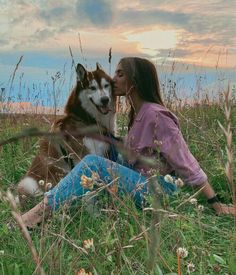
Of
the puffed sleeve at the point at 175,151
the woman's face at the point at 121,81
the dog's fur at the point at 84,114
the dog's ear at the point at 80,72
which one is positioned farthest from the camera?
the dog's ear at the point at 80,72

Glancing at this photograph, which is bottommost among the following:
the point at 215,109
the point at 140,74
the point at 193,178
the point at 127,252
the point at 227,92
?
the point at 215,109

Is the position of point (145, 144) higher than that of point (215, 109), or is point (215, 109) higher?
point (145, 144)

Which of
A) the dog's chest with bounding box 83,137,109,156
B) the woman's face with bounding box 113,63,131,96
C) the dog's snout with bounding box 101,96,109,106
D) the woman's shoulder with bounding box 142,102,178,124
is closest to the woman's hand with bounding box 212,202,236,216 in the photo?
the woman's shoulder with bounding box 142,102,178,124

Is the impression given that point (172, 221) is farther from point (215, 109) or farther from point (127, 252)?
point (215, 109)

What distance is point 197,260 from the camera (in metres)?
2.44

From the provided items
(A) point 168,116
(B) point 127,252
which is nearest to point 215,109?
(A) point 168,116

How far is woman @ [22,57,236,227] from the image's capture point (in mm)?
3486

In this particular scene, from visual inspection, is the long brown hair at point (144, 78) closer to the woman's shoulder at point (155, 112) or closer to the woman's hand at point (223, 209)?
the woman's shoulder at point (155, 112)

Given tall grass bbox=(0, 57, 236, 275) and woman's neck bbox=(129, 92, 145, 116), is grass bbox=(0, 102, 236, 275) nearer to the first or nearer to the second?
tall grass bbox=(0, 57, 236, 275)

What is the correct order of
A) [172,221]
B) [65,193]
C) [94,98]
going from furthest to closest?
[94,98], [65,193], [172,221]

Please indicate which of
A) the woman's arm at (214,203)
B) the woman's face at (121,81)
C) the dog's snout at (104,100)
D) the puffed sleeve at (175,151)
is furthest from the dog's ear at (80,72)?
the woman's arm at (214,203)

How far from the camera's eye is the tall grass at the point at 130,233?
4.17ft

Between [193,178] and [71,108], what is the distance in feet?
5.07

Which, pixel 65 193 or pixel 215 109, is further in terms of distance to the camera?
pixel 215 109
